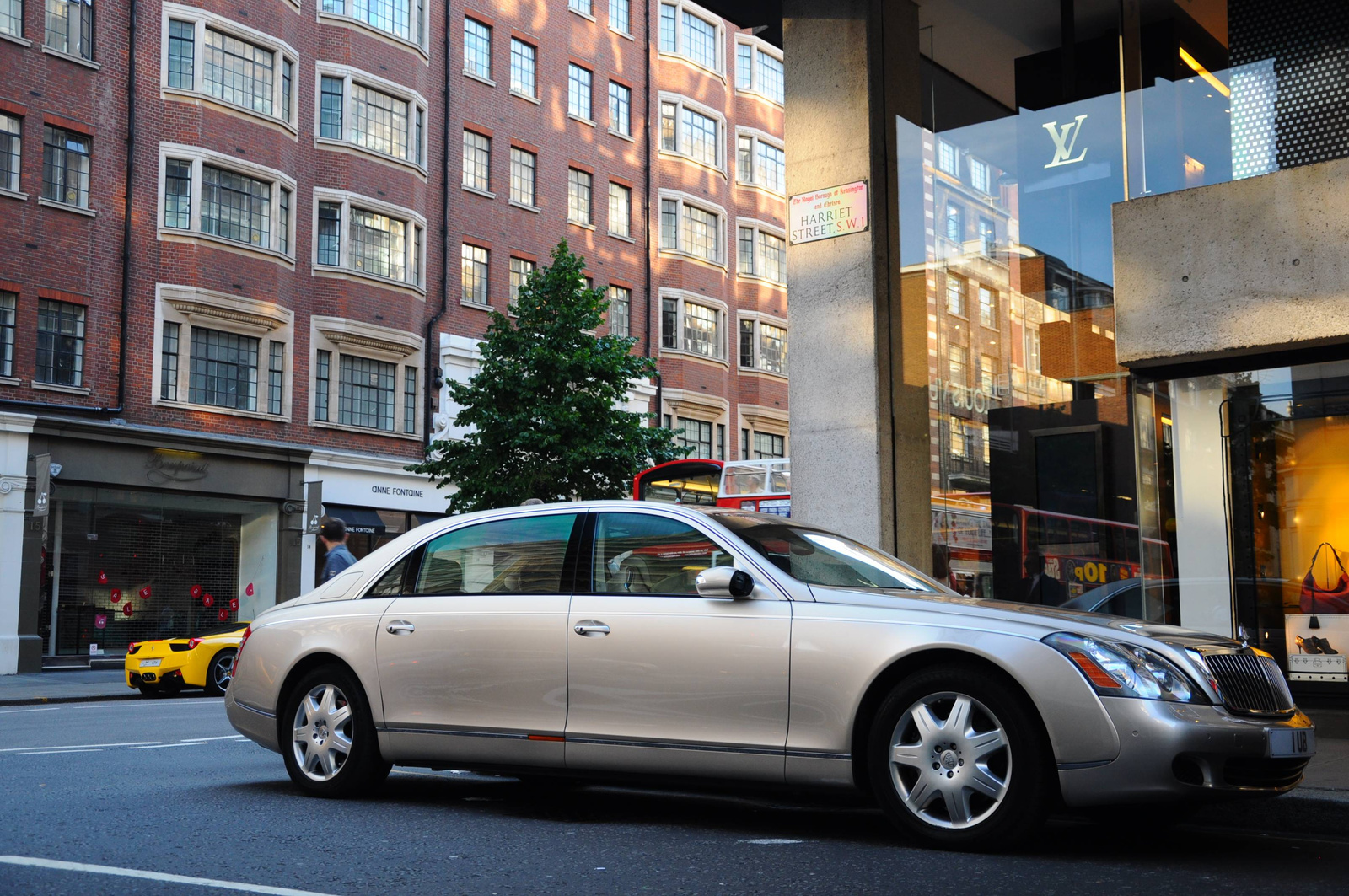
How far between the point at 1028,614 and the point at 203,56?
2761 cm

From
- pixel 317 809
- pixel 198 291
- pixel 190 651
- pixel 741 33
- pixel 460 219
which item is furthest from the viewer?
pixel 741 33

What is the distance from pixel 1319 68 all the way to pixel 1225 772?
6.55m

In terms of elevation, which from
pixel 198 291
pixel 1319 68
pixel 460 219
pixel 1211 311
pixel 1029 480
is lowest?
pixel 1029 480

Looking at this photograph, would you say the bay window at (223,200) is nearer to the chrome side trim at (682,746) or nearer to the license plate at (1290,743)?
the chrome side trim at (682,746)

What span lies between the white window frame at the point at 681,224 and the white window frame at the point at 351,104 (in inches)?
382

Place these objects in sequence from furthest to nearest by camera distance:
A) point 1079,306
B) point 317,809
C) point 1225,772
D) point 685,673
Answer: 1. point 1079,306
2. point 317,809
3. point 685,673
4. point 1225,772

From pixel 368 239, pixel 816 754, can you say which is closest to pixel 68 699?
pixel 368 239

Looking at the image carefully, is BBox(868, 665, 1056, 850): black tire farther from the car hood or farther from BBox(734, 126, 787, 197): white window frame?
BBox(734, 126, 787, 197): white window frame

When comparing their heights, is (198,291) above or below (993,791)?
above

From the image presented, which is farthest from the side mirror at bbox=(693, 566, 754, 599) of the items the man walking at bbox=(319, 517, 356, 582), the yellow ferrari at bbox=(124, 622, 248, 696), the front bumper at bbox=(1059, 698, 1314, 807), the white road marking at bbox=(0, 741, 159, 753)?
the yellow ferrari at bbox=(124, 622, 248, 696)

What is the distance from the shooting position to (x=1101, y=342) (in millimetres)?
11031

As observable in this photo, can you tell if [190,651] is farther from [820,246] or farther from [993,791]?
[993,791]

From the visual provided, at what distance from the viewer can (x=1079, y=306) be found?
11.2m

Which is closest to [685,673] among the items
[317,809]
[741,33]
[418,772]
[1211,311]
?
[317,809]
